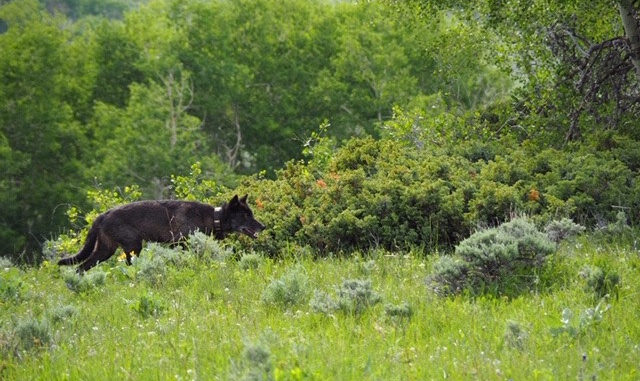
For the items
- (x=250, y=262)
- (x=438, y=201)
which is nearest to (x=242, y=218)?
(x=250, y=262)

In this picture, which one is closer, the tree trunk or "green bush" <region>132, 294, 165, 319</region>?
"green bush" <region>132, 294, 165, 319</region>

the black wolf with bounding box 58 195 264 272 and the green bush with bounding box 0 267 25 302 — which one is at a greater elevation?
the green bush with bounding box 0 267 25 302

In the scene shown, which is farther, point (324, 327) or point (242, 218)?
point (242, 218)

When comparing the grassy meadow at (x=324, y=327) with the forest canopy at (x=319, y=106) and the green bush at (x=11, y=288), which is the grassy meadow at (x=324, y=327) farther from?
the forest canopy at (x=319, y=106)

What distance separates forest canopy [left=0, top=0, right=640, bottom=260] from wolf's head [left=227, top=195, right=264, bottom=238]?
637mm

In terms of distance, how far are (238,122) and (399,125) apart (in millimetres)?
45956

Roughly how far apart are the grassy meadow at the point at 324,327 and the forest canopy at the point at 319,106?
2.87 metres

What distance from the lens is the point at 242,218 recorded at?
526 inches

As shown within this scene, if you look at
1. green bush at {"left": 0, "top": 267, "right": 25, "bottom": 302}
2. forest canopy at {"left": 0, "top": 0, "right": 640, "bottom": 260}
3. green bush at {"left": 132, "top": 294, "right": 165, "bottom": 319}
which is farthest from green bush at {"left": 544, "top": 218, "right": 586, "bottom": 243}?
green bush at {"left": 0, "top": 267, "right": 25, "bottom": 302}

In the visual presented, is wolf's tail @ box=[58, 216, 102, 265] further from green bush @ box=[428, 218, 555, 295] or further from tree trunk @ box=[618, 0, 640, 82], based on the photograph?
tree trunk @ box=[618, 0, 640, 82]

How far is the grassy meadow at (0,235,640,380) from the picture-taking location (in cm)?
588

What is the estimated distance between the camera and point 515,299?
7.77 m

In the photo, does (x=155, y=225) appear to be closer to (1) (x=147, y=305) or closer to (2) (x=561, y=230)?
(1) (x=147, y=305)

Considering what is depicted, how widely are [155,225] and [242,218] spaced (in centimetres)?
131
